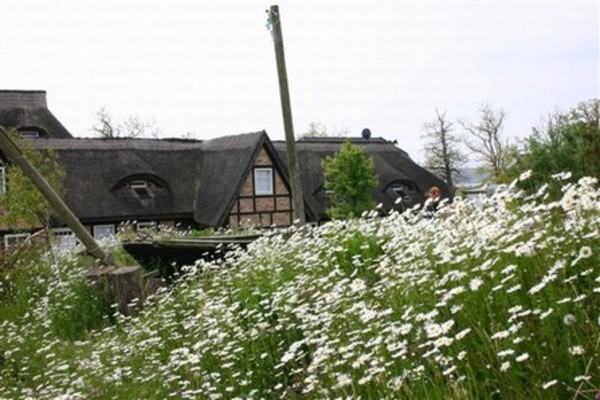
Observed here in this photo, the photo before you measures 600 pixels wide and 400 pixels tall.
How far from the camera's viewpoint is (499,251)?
4.09m

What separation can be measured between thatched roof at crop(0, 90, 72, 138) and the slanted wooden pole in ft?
83.6

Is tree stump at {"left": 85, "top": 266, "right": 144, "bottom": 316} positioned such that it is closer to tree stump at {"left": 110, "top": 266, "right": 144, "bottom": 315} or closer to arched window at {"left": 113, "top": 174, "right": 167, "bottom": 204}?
tree stump at {"left": 110, "top": 266, "right": 144, "bottom": 315}

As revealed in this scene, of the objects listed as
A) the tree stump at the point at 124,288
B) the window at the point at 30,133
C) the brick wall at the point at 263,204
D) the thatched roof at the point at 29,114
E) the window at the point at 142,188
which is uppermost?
the thatched roof at the point at 29,114

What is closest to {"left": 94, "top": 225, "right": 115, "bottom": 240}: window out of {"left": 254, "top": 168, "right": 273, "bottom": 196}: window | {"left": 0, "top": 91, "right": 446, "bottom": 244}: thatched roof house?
{"left": 0, "top": 91, "right": 446, "bottom": 244}: thatched roof house

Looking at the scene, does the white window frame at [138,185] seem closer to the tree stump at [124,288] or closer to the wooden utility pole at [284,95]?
the wooden utility pole at [284,95]

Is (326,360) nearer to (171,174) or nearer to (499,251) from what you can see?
(499,251)

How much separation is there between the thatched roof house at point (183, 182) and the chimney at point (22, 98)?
646 cm

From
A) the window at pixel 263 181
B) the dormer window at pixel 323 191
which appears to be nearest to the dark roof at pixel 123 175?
the window at pixel 263 181

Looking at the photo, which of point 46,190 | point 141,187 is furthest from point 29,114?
point 46,190

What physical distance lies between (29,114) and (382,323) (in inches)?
1460

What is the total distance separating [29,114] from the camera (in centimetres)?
3803

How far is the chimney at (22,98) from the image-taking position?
38531 mm

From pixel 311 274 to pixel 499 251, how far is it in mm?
3100

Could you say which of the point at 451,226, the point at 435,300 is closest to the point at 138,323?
the point at 451,226
